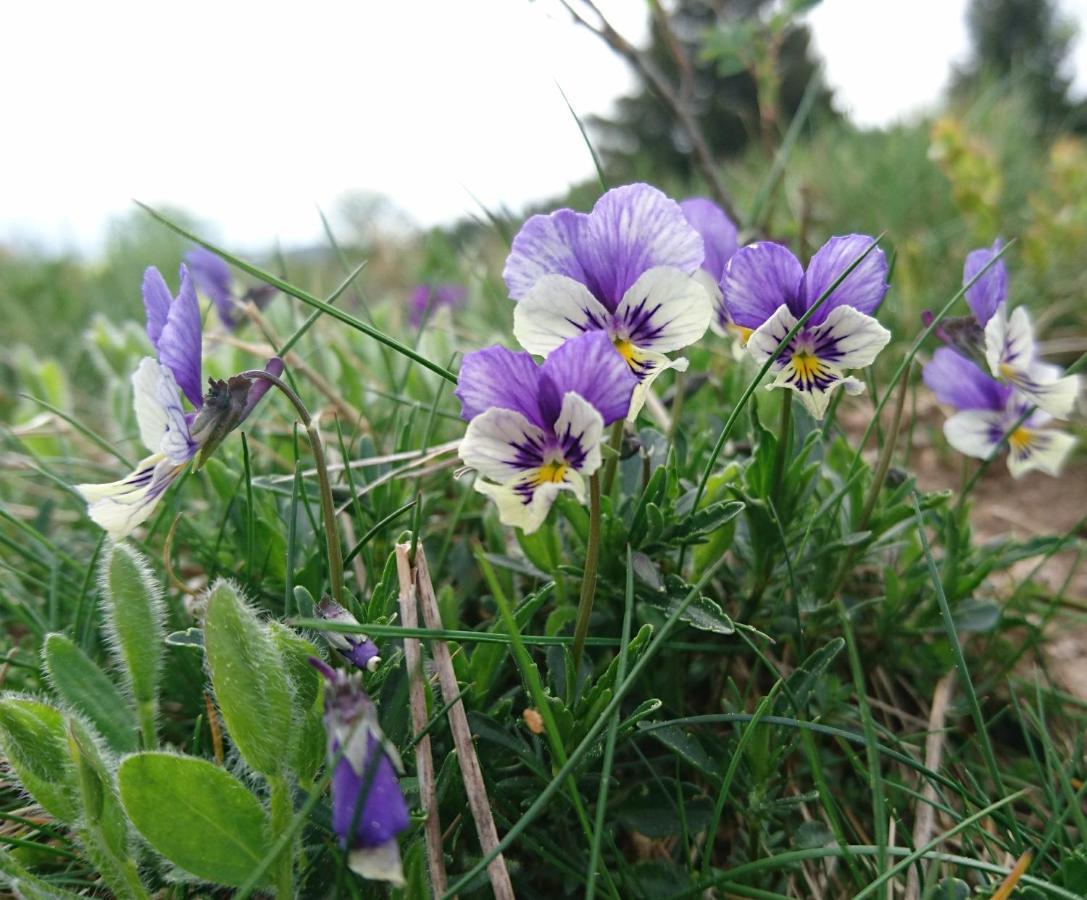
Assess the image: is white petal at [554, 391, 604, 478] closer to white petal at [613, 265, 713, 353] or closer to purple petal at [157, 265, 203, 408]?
white petal at [613, 265, 713, 353]

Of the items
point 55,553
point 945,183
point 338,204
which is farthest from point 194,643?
point 338,204

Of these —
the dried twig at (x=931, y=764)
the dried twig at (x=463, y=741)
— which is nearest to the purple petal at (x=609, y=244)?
the dried twig at (x=463, y=741)

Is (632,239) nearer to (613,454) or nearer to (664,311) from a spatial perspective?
(664,311)

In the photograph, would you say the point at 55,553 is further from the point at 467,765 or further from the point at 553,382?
the point at 553,382

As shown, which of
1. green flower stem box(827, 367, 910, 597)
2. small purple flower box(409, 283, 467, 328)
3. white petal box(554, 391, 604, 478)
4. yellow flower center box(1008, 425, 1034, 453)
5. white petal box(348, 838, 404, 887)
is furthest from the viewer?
small purple flower box(409, 283, 467, 328)

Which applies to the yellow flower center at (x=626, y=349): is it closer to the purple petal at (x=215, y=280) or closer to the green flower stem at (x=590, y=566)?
the green flower stem at (x=590, y=566)

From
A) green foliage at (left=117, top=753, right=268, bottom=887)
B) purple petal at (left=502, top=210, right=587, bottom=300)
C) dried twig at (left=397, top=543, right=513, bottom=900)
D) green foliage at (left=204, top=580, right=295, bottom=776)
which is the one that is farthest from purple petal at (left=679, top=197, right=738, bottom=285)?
green foliage at (left=117, top=753, right=268, bottom=887)
